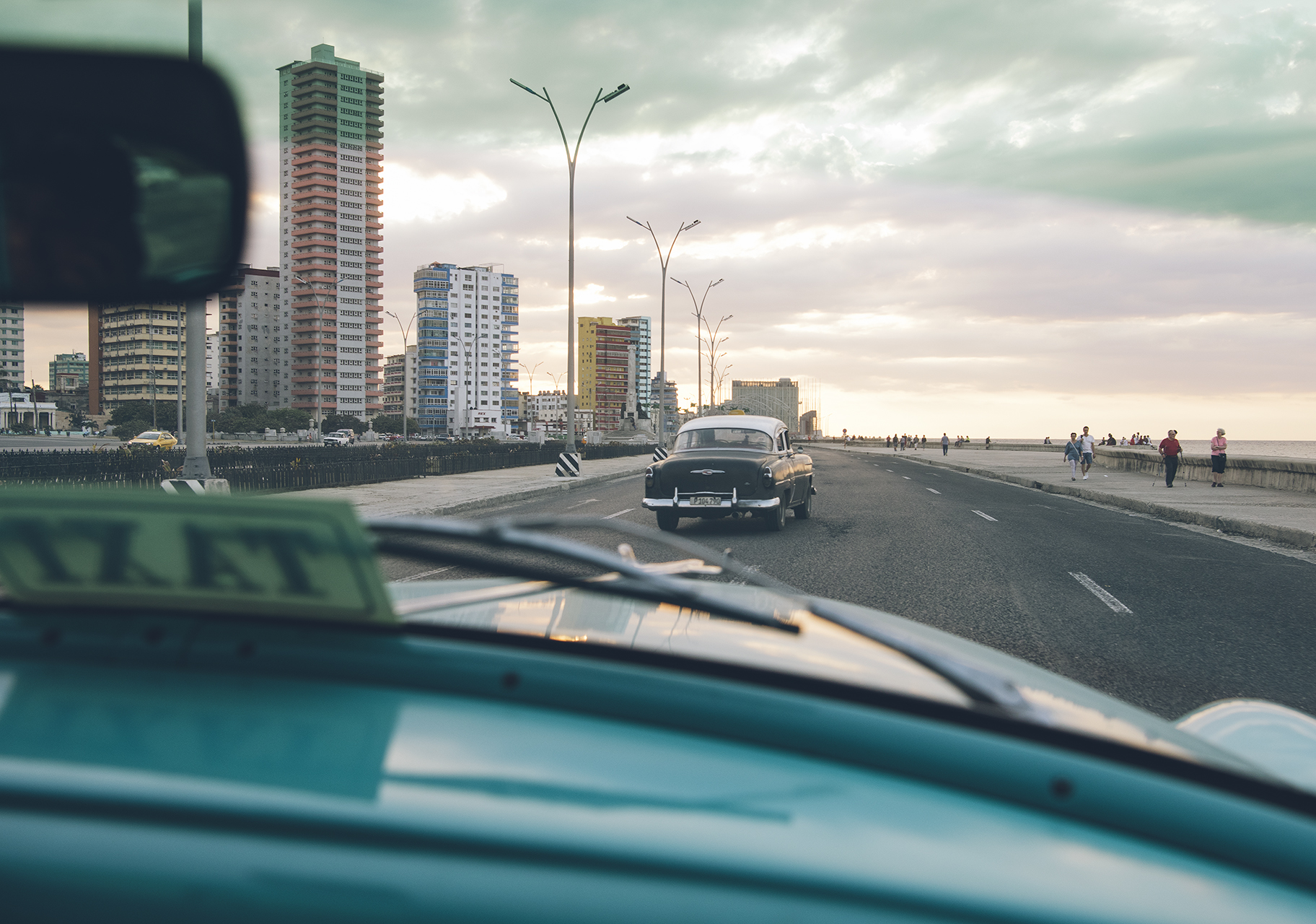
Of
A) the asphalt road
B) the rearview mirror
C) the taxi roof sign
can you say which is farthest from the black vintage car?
the taxi roof sign

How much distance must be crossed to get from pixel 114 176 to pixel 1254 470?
1222 inches

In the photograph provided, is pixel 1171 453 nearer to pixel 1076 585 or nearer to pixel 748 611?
pixel 1076 585

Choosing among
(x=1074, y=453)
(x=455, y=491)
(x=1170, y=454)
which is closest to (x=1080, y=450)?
(x=1074, y=453)

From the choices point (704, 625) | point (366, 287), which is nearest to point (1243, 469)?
point (704, 625)

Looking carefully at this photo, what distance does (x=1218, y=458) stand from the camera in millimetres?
26156

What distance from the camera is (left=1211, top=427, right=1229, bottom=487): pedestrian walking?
2541 centimetres

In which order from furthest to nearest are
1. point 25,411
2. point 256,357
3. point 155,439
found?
1. point 256,357
2. point 155,439
3. point 25,411

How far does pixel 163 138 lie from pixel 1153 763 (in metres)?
1.95

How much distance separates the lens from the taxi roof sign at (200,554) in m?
1.34

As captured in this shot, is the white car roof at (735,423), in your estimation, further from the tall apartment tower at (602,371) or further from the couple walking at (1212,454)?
the tall apartment tower at (602,371)

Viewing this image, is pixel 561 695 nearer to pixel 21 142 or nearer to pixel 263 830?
pixel 263 830

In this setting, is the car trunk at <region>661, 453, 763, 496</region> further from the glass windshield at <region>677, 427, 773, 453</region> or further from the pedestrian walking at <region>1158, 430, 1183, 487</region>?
the pedestrian walking at <region>1158, 430, 1183, 487</region>

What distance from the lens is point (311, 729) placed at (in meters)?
1.19

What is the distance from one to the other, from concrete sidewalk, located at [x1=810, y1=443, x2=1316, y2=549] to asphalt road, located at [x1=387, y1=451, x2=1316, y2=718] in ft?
3.24
